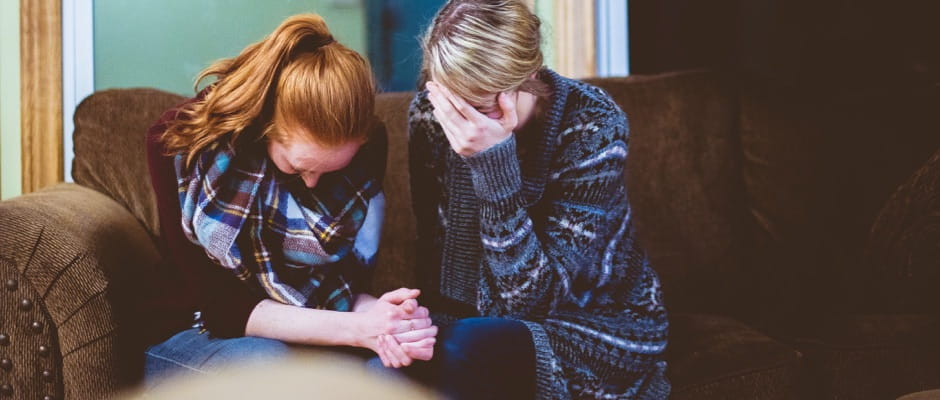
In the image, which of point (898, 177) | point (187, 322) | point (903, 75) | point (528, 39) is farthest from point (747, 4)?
point (187, 322)

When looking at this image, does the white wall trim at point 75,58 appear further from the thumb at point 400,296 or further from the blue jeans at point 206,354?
the thumb at point 400,296

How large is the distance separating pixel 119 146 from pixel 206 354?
0.81 meters

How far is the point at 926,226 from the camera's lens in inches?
60.8

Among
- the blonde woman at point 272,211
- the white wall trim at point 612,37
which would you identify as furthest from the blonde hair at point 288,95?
the white wall trim at point 612,37

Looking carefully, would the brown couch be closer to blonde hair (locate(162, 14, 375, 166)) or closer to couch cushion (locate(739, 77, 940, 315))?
couch cushion (locate(739, 77, 940, 315))

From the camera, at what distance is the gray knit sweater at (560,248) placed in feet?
3.99

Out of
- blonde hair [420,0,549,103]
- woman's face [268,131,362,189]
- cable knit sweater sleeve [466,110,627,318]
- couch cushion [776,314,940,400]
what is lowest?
couch cushion [776,314,940,400]

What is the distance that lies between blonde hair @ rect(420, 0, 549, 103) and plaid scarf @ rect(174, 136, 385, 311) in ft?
0.75

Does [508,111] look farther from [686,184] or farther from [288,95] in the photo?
[686,184]

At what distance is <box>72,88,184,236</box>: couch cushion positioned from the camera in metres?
1.68

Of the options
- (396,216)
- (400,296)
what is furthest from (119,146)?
(400,296)

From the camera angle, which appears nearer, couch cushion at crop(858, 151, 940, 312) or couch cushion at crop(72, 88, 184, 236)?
couch cushion at crop(858, 151, 940, 312)

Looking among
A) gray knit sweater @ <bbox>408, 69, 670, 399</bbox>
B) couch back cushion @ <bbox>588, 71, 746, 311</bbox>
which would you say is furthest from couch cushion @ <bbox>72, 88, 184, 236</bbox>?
couch back cushion @ <bbox>588, 71, 746, 311</bbox>

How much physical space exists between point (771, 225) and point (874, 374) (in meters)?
0.47
